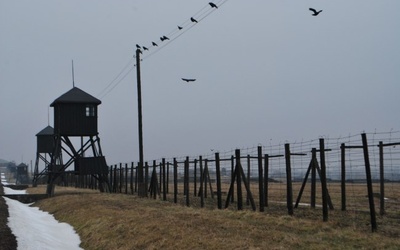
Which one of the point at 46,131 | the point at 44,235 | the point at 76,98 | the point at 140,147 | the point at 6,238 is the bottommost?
the point at 44,235

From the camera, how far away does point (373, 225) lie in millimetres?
12289

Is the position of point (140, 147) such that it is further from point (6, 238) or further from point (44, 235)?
point (6, 238)

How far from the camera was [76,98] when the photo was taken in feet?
127

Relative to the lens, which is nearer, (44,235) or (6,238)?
(6,238)

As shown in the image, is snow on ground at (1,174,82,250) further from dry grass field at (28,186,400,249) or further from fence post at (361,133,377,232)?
fence post at (361,133,377,232)

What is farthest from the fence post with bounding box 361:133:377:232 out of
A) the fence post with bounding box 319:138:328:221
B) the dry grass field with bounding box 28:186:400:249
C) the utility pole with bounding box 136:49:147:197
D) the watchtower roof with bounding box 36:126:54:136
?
the watchtower roof with bounding box 36:126:54:136

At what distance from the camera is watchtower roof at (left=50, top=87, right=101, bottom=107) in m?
38.1

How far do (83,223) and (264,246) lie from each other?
10448 mm

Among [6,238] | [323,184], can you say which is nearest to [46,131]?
[6,238]

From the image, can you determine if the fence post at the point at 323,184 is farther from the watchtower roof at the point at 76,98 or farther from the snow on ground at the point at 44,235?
the watchtower roof at the point at 76,98

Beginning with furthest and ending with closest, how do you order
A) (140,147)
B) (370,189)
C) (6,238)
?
(140,147) → (6,238) → (370,189)

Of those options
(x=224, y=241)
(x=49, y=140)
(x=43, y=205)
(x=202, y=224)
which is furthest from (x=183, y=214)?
(x=49, y=140)

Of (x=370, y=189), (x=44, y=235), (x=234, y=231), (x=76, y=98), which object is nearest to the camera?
(x=234, y=231)

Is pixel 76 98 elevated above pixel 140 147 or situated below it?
above
